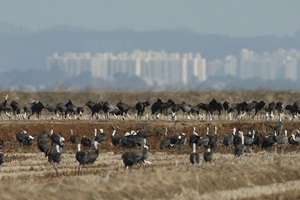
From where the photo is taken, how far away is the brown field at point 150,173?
27.7 meters

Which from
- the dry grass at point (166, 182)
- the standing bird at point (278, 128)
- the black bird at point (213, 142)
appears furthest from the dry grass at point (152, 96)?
the dry grass at point (166, 182)

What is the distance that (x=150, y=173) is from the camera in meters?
31.0

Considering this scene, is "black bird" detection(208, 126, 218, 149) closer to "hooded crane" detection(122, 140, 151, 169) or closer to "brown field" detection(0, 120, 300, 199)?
"brown field" detection(0, 120, 300, 199)

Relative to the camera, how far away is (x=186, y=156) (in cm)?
4550

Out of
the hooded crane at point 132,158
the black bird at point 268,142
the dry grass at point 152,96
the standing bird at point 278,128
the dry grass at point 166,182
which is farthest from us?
the dry grass at point 152,96

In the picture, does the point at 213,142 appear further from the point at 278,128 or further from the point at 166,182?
the point at 166,182

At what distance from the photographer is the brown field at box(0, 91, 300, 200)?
2770cm

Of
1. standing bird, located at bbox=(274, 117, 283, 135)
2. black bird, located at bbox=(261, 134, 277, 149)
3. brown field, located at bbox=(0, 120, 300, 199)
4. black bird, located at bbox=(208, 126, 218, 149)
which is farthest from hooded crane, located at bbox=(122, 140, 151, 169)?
standing bird, located at bbox=(274, 117, 283, 135)

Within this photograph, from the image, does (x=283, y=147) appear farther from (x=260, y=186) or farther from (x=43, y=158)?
(x=260, y=186)

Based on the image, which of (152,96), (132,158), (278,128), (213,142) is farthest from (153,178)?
(152,96)

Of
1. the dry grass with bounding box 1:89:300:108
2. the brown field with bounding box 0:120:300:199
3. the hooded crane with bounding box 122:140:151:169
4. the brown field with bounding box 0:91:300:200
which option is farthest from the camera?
the dry grass with bounding box 1:89:300:108

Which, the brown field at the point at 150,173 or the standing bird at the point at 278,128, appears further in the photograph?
the standing bird at the point at 278,128

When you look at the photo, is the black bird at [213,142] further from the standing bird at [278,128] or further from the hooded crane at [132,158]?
the hooded crane at [132,158]

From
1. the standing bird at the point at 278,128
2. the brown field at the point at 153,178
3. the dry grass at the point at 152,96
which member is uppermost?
the dry grass at the point at 152,96
